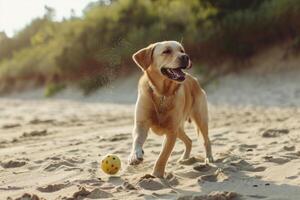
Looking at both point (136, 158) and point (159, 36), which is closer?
point (136, 158)

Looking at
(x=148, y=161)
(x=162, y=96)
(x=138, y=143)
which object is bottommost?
(x=148, y=161)

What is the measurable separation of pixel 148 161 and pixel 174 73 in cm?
117

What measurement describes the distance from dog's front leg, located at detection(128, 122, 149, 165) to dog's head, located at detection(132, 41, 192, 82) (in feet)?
2.02

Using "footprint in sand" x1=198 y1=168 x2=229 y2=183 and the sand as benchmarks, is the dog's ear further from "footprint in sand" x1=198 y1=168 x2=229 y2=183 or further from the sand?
"footprint in sand" x1=198 y1=168 x2=229 y2=183

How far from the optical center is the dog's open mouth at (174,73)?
Answer: 20.3 feet

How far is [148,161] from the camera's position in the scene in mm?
6840

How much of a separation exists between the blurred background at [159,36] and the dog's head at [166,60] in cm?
1043

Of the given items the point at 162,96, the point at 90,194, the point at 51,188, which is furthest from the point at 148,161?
the point at 90,194

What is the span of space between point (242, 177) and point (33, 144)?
14.3 feet

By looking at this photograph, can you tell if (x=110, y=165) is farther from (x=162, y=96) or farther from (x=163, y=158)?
(x=162, y=96)

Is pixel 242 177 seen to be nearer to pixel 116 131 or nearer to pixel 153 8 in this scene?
pixel 116 131

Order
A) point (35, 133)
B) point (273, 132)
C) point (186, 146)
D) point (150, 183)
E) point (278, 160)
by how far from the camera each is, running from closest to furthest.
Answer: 1. point (150, 183)
2. point (278, 160)
3. point (186, 146)
4. point (273, 132)
5. point (35, 133)

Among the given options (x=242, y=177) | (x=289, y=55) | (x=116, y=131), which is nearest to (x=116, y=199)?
(x=242, y=177)

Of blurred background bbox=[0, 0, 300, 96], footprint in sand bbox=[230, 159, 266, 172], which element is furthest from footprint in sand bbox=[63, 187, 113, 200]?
blurred background bbox=[0, 0, 300, 96]
